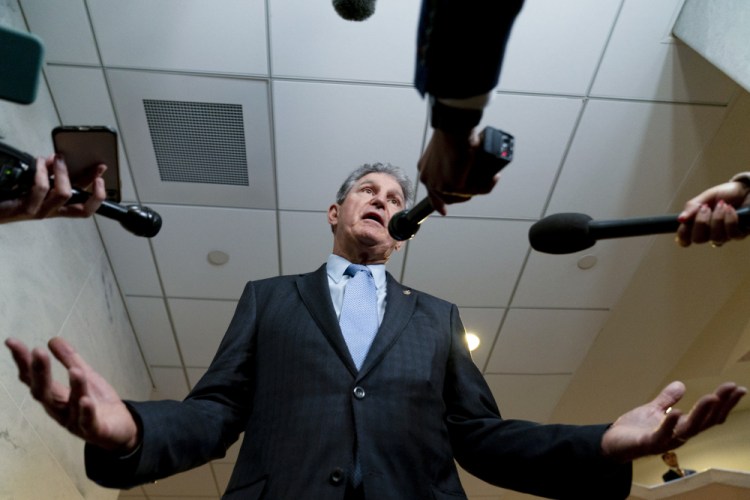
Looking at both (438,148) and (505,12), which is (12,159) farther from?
(505,12)

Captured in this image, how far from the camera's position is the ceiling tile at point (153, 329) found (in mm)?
3348

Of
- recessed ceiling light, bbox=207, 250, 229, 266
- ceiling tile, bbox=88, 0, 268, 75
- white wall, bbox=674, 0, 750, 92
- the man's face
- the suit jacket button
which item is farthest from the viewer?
recessed ceiling light, bbox=207, 250, 229, 266

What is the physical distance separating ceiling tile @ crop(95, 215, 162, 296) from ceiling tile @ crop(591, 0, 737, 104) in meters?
2.35

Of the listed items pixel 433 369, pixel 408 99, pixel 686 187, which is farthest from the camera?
pixel 686 187

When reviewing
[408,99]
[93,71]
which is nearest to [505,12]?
[408,99]

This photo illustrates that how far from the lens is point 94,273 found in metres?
2.96

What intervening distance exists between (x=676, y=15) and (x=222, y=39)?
1875 mm

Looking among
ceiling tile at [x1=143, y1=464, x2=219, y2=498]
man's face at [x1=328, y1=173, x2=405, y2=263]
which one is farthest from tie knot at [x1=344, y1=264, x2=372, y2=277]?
ceiling tile at [x1=143, y1=464, x2=219, y2=498]

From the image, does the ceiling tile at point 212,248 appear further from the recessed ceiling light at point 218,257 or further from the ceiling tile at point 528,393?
the ceiling tile at point 528,393

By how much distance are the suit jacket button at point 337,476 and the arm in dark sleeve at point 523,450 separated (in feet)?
1.11

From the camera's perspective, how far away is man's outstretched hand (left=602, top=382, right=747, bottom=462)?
33.2 inches

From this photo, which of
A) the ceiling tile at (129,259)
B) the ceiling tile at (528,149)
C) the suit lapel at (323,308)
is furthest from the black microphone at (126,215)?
the ceiling tile at (129,259)

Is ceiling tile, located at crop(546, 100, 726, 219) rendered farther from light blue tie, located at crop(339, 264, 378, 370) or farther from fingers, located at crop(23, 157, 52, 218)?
fingers, located at crop(23, 157, 52, 218)

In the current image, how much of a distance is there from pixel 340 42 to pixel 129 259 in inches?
65.6
